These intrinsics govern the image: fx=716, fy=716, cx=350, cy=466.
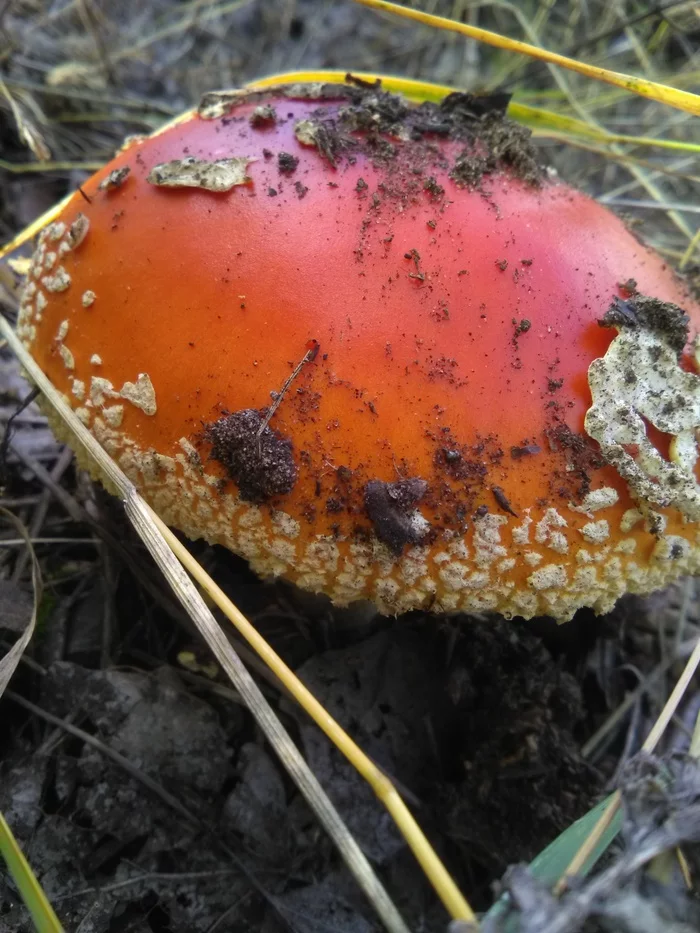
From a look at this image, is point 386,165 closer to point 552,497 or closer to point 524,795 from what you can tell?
point 552,497

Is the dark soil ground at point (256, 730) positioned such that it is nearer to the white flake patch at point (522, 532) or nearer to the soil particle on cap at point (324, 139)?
the white flake patch at point (522, 532)

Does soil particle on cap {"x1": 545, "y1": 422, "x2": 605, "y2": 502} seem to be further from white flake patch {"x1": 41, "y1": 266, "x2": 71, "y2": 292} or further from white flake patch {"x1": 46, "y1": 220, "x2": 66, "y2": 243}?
white flake patch {"x1": 46, "y1": 220, "x2": 66, "y2": 243}

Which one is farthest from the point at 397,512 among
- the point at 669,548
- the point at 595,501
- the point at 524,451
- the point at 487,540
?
the point at 669,548

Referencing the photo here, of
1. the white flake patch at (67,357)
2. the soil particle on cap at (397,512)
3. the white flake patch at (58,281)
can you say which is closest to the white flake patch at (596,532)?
the soil particle on cap at (397,512)

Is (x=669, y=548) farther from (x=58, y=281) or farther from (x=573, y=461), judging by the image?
(x=58, y=281)

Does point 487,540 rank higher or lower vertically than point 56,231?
lower

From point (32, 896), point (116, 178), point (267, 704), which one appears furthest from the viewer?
point (116, 178)

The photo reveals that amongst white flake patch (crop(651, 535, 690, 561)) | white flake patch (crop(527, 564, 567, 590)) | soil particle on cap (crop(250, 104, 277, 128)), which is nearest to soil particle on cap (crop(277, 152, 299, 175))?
soil particle on cap (crop(250, 104, 277, 128))
